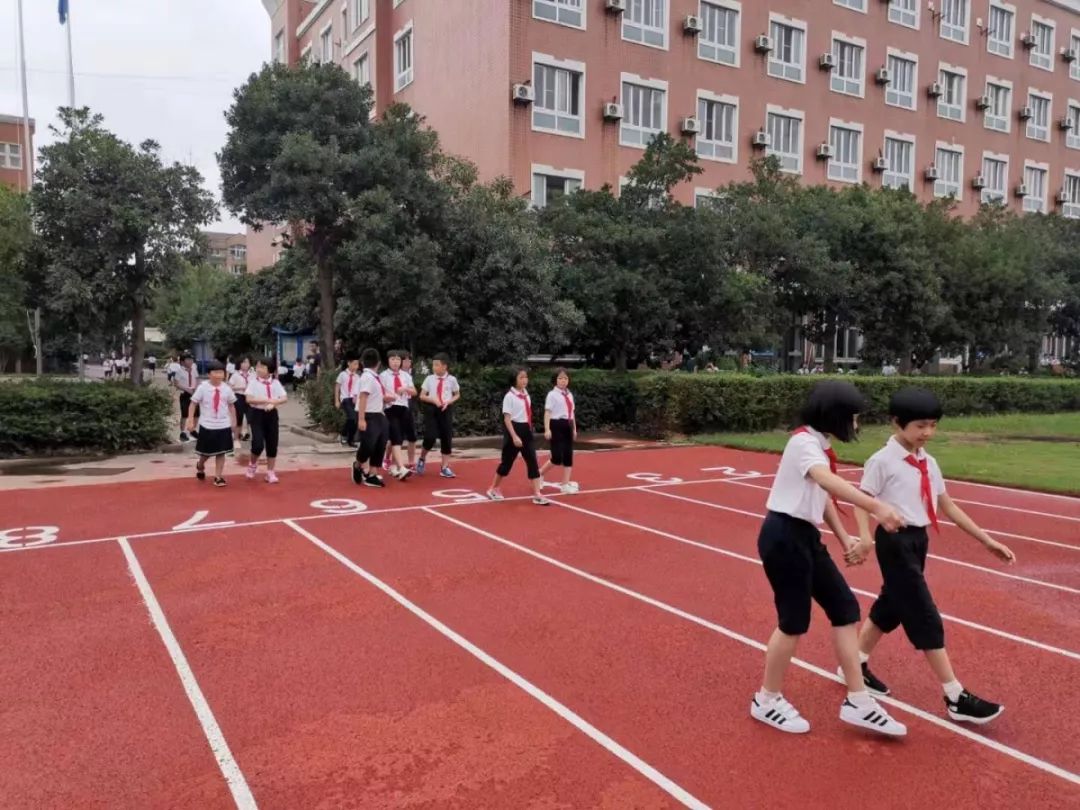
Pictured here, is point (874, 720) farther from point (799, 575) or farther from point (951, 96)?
point (951, 96)

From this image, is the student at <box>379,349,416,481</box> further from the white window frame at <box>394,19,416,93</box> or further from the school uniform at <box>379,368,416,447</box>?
the white window frame at <box>394,19,416,93</box>

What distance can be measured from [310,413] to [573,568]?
40.4ft

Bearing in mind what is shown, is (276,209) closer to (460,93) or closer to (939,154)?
(460,93)

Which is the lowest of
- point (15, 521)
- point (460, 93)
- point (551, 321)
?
point (15, 521)

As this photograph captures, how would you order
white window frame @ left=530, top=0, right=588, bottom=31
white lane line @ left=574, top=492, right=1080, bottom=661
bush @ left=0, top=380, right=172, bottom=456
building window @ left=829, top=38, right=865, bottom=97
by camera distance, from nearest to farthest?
white lane line @ left=574, top=492, right=1080, bottom=661 < bush @ left=0, top=380, right=172, bottom=456 < white window frame @ left=530, top=0, right=588, bottom=31 < building window @ left=829, top=38, right=865, bottom=97

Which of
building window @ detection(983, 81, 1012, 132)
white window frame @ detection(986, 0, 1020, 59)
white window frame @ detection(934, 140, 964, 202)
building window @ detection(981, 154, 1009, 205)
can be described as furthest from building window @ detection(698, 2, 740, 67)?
building window @ detection(981, 154, 1009, 205)

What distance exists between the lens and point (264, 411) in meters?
11.7

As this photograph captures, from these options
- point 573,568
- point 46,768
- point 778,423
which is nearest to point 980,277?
A: point 778,423

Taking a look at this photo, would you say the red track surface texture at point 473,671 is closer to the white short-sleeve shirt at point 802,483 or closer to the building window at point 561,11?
the white short-sleeve shirt at point 802,483

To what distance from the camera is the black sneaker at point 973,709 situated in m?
4.11

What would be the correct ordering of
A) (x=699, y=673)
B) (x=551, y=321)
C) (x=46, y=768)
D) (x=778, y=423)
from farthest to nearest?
(x=778, y=423), (x=551, y=321), (x=699, y=673), (x=46, y=768)

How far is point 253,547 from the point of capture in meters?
7.84

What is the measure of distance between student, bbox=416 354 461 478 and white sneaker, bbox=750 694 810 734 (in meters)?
8.40

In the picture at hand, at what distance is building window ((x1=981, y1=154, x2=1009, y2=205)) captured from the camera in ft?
137
